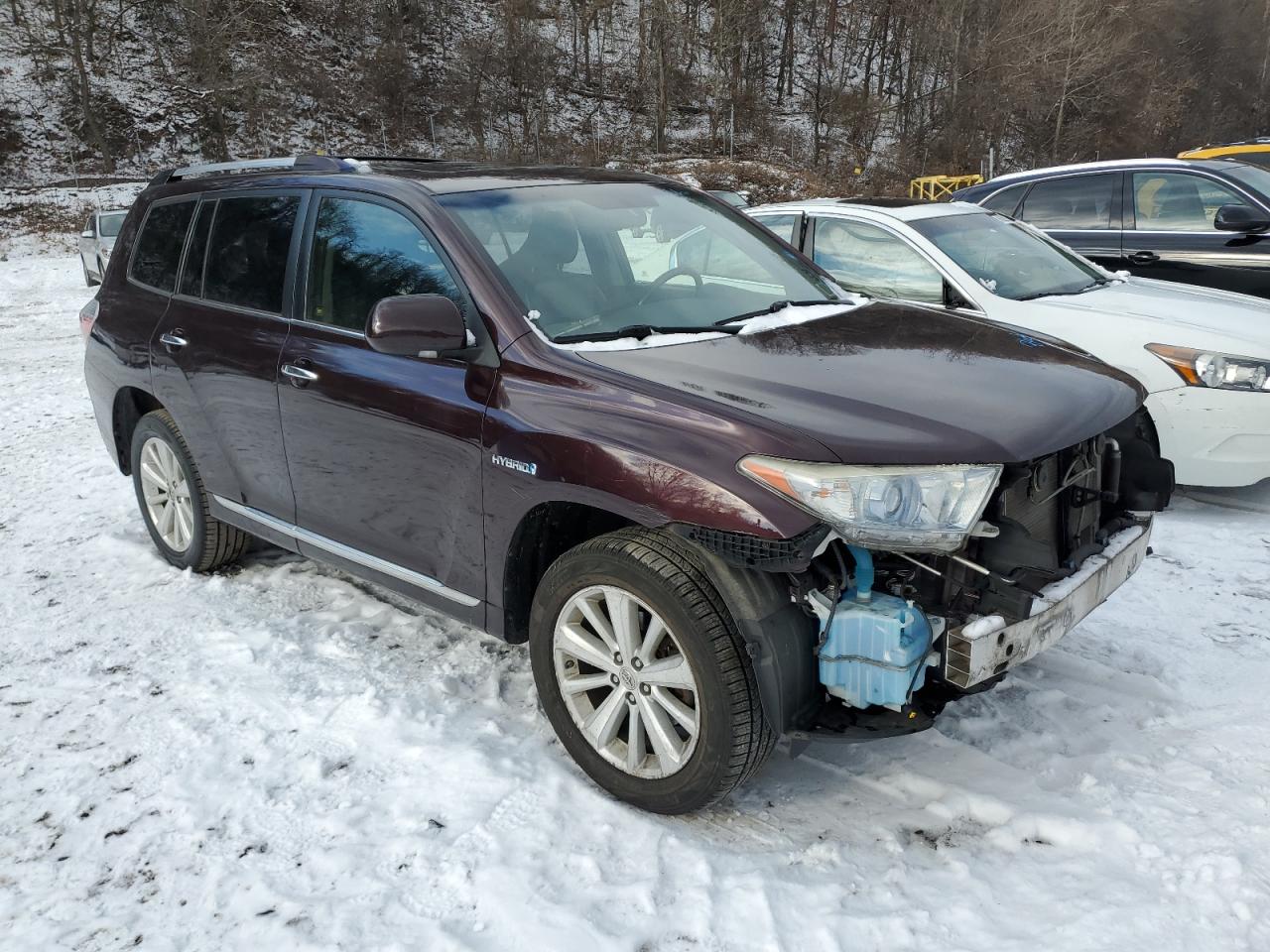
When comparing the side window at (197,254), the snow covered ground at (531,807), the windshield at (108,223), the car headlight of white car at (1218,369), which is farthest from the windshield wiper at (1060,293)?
the windshield at (108,223)

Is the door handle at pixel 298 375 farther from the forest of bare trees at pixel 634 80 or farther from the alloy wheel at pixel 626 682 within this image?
the forest of bare trees at pixel 634 80

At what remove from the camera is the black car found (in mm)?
6941

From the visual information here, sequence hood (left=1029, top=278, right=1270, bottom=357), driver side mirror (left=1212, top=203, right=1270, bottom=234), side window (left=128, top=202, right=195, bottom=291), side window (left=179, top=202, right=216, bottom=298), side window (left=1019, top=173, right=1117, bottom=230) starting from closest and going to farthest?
1. side window (left=179, top=202, right=216, bottom=298)
2. side window (left=128, top=202, right=195, bottom=291)
3. hood (left=1029, top=278, right=1270, bottom=357)
4. driver side mirror (left=1212, top=203, right=1270, bottom=234)
5. side window (left=1019, top=173, right=1117, bottom=230)

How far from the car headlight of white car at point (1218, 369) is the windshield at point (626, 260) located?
2.27 metres

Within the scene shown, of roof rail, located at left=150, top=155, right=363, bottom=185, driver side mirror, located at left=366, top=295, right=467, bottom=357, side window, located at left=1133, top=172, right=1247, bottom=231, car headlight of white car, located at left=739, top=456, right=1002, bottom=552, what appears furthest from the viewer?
side window, located at left=1133, top=172, right=1247, bottom=231

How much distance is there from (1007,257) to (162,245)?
483 centimetres

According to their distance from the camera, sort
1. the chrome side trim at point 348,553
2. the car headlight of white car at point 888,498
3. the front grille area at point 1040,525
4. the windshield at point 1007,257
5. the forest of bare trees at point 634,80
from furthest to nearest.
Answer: the forest of bare trees at point 634,80, the windshield at point 1007,257, the chrome side trim at point 348,553, the front grille area at point 1040,525, the car headlight of white car at point 888,498

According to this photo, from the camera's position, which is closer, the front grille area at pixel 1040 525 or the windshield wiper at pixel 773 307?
the front grille area at pixel 1040 525

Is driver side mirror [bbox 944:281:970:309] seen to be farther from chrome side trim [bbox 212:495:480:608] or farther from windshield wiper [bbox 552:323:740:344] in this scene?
chrome side trim [bbox 212:495:480:608]

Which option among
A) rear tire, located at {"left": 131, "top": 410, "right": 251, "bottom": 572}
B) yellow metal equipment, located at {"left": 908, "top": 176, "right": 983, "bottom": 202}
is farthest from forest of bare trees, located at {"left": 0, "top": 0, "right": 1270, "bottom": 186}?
rear tire, located at {"left": 131, "top": 410, "right": 251, "bottom": 572}

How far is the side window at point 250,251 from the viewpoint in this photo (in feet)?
12.7

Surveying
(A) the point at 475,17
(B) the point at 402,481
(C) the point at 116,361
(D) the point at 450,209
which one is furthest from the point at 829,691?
(A) the point at 475,17

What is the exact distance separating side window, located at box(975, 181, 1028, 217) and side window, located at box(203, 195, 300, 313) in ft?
19.8

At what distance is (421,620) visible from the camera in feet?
13.9
